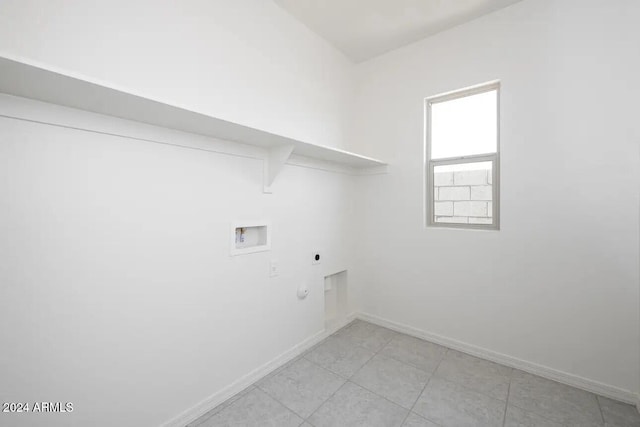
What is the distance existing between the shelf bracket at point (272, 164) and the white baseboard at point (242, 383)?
1409 millimetres

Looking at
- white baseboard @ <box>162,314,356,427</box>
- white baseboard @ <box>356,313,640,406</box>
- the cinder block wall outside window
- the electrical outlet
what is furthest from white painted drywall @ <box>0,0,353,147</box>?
white baseboard @ <box>356,313,640,406</box>

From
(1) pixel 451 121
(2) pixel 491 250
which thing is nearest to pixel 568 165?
(2) pixel 491 250

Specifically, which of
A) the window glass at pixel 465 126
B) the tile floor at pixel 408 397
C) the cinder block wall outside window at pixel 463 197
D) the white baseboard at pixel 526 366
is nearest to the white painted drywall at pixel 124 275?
the tile floor at pixel 408 397

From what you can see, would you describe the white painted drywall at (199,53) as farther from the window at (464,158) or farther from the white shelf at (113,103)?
the window at (464,158)

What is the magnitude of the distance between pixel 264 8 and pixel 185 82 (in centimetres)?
103

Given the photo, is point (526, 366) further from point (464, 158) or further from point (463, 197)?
point (464, 158)

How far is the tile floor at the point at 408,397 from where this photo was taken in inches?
63.2

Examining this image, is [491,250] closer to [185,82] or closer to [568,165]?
[568,165]

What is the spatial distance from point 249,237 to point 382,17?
227cm

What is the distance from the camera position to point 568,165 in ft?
6.37

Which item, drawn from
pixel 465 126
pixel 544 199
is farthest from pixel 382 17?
pixel 544 199

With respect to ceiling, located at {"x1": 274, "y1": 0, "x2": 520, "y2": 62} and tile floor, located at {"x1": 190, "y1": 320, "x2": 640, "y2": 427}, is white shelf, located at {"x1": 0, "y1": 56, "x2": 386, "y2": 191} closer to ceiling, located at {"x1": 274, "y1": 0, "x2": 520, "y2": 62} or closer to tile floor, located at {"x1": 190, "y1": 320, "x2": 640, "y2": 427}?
ceiling, located at {"x1": 274, "y1": 0, "x2": 520, "y2": 62}

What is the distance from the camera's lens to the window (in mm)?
2318

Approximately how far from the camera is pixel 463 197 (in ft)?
8.07
